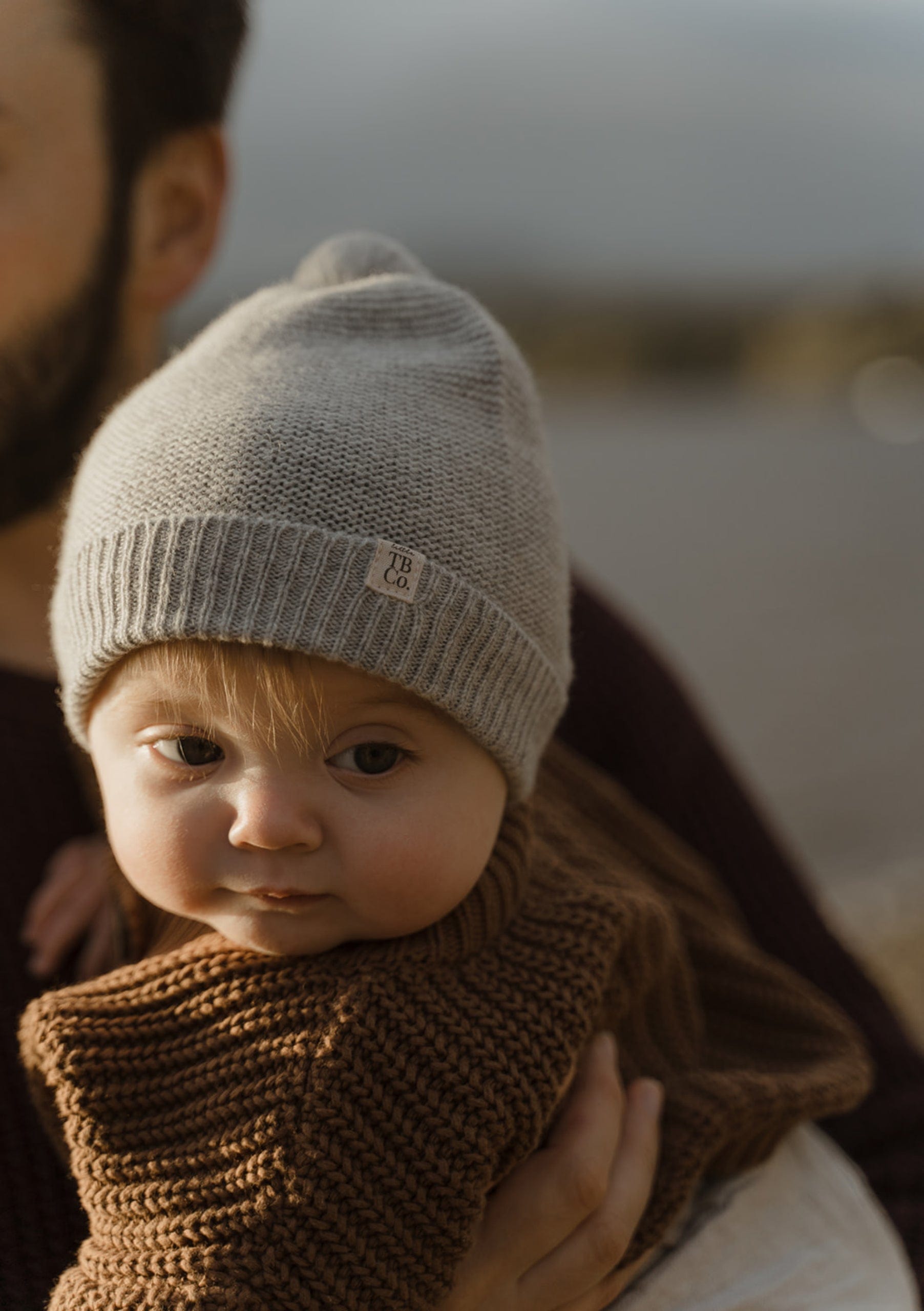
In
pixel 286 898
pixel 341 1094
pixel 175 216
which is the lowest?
pixel 341 1094

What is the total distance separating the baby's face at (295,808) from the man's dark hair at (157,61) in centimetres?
110

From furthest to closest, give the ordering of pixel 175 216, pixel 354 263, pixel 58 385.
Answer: pixel 175 216 → pixel 58 385 → pixel 354 263

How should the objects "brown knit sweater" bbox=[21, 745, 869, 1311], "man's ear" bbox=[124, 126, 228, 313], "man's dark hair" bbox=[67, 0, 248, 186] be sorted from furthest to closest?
"man's ear" bbox=[124, 126, 228, 313] → "man's dark hair" bbox=[67, 0, 248, 186] → "brown knit sweater" bbox=[21, 745, 869, 1311]

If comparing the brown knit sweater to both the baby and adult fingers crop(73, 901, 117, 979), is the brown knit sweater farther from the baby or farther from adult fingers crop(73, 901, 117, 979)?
adult fingers crop(73, 901, 117, 979)

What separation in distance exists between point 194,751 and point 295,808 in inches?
4.8

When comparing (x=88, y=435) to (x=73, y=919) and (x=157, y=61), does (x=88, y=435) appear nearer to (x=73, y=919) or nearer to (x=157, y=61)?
(x=157, y=61)

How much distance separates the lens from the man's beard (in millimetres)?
1842

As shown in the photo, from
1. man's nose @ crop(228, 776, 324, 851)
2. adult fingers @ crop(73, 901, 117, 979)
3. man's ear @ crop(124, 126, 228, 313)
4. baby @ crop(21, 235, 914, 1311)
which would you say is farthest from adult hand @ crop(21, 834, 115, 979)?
man's ear @ crop(124, 126, 228, 313)

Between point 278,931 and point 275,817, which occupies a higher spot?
point 275,817

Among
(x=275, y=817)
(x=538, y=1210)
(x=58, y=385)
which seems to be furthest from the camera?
(x=58, y=385)

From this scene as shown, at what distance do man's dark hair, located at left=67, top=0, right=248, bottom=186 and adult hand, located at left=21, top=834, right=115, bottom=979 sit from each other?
3.47 ft

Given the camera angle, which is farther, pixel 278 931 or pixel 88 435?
pixel 88 435

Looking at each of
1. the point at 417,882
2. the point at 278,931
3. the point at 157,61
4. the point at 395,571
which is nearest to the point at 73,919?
the point at 278,931

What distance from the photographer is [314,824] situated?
3.66ft
